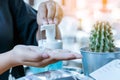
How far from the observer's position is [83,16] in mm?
1389

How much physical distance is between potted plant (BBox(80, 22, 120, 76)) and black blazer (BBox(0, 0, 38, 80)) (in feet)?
0.91

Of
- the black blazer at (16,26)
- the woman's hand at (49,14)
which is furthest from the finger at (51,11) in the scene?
the black blazer at (16,26)

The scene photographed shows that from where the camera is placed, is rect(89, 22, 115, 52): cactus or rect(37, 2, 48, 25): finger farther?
rect(37, 2, 48, 25): finger

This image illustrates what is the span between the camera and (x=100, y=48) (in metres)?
0.64

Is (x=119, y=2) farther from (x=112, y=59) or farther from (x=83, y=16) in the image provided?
(x=112, y=59)

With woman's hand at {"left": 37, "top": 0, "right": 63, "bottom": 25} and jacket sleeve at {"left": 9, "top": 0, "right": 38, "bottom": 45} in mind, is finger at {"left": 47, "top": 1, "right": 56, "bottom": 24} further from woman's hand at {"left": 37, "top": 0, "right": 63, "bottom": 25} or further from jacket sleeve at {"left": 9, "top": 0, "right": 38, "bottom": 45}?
jacket sleeve at {"left": 9, "top": 0, "right": 38, "bottom": 45}

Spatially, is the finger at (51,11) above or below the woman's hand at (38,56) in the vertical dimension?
above

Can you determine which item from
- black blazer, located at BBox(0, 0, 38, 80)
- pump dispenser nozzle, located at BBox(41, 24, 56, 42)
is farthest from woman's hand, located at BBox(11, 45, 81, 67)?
black blazer, located at BBox(0, 0, 38, 80)

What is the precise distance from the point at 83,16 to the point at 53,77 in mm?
827

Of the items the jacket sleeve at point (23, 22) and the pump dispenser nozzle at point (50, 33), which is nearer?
the pump dispenser nozzle at point (50, 33)

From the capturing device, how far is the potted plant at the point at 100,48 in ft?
2.07

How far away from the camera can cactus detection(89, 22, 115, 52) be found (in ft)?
2.08

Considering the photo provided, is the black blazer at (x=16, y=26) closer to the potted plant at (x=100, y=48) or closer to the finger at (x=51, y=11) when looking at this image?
the finger at (x=51, y=11)

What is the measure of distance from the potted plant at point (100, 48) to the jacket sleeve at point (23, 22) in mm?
289
